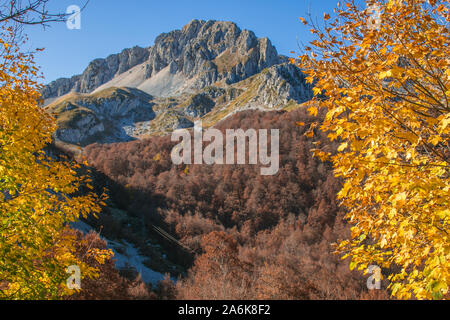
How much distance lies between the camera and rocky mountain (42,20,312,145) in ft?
326

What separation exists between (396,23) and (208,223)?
19.1 m

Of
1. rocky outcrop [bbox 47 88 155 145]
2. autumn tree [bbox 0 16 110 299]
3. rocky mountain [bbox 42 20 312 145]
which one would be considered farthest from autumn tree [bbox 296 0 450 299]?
rocky outcrop [bbox 47 88 155 145]

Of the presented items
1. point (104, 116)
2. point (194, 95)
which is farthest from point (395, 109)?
point (194, 95)

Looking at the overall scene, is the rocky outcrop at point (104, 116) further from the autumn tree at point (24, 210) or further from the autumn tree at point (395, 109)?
the autumn tree at point (395, 109)

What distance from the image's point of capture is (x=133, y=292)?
9625 millimetres

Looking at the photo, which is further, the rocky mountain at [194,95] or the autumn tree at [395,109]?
the rocky mountain at [194,95]

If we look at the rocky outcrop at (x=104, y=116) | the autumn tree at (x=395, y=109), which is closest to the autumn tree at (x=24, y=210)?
the autumn tree at (x=395, y=109)

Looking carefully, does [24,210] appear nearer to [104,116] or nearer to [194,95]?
[104,116]

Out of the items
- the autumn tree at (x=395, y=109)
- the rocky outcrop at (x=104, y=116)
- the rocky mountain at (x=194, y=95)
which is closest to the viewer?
the autumn tree at (x=395, y=109)

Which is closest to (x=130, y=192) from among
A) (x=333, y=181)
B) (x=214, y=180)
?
(x=214, y=180)

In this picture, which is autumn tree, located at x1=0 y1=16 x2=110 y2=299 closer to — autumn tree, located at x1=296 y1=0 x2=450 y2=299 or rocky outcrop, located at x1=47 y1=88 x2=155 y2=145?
autumn tree, located at x1=296 y1=0 x2=450 y2=299

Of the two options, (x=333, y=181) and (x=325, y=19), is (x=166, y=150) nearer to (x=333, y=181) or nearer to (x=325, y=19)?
(x=333, y=181)

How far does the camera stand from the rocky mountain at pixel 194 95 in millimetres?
99312
